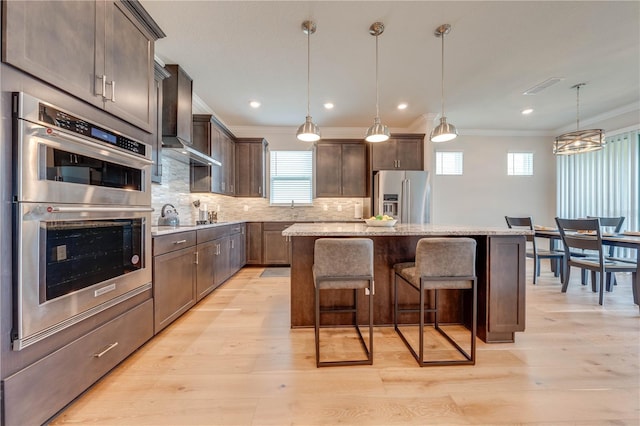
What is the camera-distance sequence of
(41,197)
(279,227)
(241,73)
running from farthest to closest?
(279,227) < (241,73) < (41,197)

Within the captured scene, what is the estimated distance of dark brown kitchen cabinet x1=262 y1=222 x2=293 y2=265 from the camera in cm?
488

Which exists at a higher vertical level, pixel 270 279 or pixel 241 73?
pixel 241 73

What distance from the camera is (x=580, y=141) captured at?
3.59 m

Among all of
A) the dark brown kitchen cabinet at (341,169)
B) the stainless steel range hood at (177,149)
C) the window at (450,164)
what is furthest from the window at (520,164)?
the stainless steel range hood at (177,149)

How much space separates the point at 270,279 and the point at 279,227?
1.15m

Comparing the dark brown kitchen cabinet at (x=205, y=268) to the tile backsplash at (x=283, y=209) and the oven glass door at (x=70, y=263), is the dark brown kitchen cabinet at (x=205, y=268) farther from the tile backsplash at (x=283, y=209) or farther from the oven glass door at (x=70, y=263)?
the tile backsplash at (x=283, y=209)

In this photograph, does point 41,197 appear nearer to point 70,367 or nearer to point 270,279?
point 70,367

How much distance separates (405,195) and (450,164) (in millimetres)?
1967

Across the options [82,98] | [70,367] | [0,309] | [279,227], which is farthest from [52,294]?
[279,227]

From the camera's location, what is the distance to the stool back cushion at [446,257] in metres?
1.77

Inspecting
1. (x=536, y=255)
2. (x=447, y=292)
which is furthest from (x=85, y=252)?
(x=536, y=255)

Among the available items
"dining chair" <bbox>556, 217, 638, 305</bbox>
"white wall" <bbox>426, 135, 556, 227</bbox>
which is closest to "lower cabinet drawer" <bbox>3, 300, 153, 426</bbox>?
"dining chair" <bbox>556, 217, 638, 305</bbox>

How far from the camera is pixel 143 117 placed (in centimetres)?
194

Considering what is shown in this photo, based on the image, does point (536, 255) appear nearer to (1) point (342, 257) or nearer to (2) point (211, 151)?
(1) point (342, 257)
